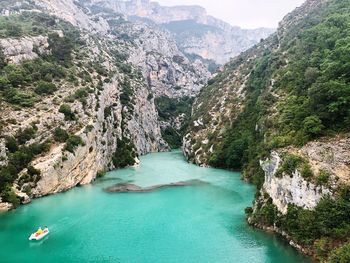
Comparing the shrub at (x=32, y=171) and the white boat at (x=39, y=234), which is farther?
the shrub at (x=32, y=171)

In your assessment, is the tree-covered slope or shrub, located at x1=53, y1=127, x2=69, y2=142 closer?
the tree-covered slope

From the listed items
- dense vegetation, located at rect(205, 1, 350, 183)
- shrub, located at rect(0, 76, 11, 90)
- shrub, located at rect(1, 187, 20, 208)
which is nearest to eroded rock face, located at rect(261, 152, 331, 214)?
dense vegetation, located at rect(205, 1, 350, 183)

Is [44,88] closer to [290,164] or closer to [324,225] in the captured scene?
[290,164]

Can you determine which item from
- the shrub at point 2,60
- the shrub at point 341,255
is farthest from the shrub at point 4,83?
the shrub at point 341,255

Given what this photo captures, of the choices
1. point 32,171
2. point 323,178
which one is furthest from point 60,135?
point 323,178

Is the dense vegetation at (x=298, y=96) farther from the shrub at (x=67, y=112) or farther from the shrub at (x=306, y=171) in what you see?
the shrub at (x=67, y=112)

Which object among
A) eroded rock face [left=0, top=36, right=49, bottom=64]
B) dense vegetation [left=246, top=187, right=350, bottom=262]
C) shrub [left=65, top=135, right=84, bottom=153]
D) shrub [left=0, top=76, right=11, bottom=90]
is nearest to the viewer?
A: dense vegetation [left=246, top=187, right=350, bottom=262]

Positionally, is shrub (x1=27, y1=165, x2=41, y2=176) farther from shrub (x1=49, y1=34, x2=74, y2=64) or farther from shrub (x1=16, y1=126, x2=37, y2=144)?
shrub (x1=49, y1=34, x2=74, y2=64)

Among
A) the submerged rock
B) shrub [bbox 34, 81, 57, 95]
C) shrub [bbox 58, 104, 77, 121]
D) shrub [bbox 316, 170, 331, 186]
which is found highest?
shrub [bbox 34, 81, 57, 95]
